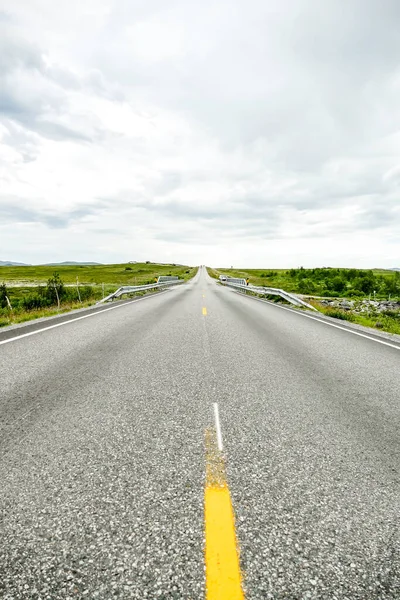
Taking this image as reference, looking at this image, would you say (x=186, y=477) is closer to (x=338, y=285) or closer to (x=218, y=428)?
(x=218, y=428)

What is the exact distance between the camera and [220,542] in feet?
6.79

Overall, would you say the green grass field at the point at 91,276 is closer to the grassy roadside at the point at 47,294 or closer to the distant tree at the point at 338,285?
the grassy roadside at the point at 47,294

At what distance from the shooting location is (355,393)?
194 inches

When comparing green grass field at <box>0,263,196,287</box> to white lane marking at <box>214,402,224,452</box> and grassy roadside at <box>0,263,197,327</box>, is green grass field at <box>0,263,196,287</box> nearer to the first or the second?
grassy roadside at <box>0,263,197,327</box>

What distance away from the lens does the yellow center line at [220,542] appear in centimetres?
176

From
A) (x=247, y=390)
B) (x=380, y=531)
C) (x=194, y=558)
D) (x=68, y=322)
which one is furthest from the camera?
(x=68, y=322)

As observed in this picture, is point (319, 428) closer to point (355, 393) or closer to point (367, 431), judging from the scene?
point (367, 431)

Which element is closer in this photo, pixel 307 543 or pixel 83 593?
pixel 83 593

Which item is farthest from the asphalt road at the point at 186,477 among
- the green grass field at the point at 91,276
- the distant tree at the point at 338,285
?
the green grass field at the point at 91,276

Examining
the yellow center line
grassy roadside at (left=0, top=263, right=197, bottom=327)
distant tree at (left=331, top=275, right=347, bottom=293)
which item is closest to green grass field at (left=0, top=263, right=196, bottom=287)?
grassy roadside at (left=0, top=263, right=197, bottom=327)

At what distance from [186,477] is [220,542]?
0.72 m

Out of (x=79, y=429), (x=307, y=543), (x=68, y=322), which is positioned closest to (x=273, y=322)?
(x=68, y=322)

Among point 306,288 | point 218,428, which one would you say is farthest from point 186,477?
point 306,288

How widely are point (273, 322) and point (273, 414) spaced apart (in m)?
8.33
